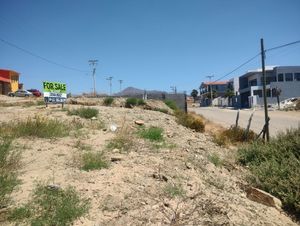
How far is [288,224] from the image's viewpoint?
627 centimetres

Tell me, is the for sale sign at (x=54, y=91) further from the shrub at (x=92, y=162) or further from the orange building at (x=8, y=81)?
the orange building at (x=8, y=81)

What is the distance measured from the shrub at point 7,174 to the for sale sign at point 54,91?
34.1ft

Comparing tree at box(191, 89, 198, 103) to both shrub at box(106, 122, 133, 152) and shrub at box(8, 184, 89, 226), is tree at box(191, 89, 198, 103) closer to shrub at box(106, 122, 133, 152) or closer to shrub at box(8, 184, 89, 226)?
shrub at box(106, 122, 133, 152)

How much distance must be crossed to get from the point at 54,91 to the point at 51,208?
45.2 feet

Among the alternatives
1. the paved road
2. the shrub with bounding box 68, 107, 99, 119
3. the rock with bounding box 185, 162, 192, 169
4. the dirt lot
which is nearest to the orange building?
the paved road

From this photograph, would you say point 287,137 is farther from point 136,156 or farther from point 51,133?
Result: point 51,133

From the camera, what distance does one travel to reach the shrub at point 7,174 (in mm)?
5465

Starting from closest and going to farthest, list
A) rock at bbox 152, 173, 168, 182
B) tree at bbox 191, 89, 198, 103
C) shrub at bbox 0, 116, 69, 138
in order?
1. rock at bbox 152, 173, 168, 182
2. shrub at bbox 0, 116, 69, 138
3. tree at bbox 191, 89, 198, 103

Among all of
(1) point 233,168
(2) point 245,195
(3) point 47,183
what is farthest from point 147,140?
(3) point 47,183

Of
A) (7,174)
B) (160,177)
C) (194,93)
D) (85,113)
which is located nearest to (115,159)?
(160,177)

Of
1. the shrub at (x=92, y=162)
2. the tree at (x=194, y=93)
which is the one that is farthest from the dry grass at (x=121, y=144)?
the tree at (x=194, y=93)

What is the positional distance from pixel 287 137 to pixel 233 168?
2557 millimetres

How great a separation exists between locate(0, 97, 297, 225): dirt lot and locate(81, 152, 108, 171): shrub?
18cm

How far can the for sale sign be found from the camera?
702 inches
